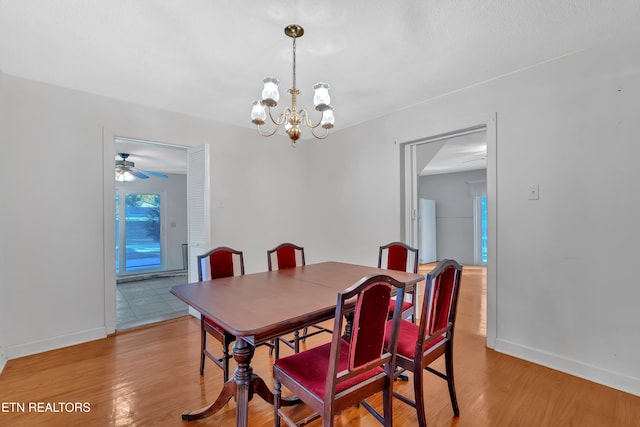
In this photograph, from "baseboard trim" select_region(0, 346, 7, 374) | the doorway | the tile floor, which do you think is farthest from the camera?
the doorway

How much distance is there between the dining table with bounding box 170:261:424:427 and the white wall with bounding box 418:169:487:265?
5.63 meters

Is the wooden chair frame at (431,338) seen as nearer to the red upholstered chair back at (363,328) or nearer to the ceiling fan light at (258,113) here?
the red upholstered chair back at (363,328)

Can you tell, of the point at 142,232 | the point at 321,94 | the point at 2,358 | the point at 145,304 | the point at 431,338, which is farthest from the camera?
the point at 142,232

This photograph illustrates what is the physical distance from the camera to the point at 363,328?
1281 mm

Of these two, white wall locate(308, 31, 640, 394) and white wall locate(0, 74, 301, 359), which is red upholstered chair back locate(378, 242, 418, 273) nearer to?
white wall locate(308, 31, 640, 394)

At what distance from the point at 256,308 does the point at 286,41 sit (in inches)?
68.6

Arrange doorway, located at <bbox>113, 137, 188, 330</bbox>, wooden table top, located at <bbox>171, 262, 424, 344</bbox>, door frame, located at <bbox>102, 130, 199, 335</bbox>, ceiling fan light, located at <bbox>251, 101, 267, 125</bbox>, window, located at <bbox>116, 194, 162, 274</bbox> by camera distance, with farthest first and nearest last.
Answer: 1. window, located at <bbox>116, 194, 162, 274</bbox>
2. doorway, located at <bbox>113, 137, 188, 330</bbox>
3. door frame, located at <bbox>102, 130, 199, 335</bbox>
4. ceiling fan light, located at <bbox>251, 101, 267, 125</bbox>
5. wooden table top, located at <bbox>171, 262, 424, 344</bbox>

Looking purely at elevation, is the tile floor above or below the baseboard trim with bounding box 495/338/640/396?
below

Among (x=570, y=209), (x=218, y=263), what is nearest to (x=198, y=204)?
(x=218, y=263)

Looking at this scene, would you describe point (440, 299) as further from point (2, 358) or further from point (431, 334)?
point (2, 358)

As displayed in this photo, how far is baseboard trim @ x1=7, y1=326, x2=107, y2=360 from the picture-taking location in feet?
8.16

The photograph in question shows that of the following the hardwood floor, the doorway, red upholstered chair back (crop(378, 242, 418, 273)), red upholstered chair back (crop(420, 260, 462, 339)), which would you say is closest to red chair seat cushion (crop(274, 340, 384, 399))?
red upholstered chair back (crop(420, 260, 462, 339))

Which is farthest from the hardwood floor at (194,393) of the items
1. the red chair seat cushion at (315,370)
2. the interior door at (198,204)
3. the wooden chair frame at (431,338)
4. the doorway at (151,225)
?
the doorway at (151,225)

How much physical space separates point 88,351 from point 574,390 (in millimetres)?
3794
